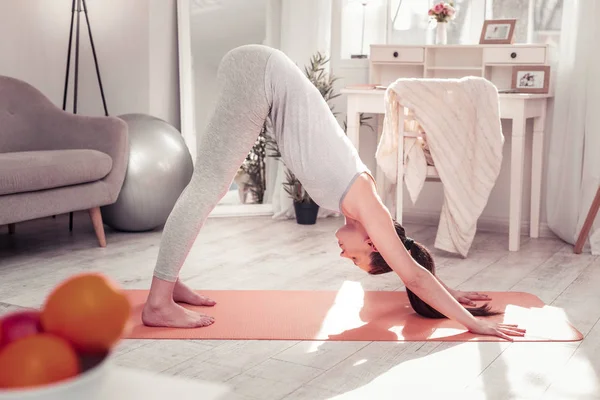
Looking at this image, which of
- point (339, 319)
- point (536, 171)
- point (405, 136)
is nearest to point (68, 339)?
point (339, 319)

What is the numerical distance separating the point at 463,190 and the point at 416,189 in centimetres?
23

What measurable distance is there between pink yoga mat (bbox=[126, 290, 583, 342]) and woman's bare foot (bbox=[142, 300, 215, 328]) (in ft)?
0.07

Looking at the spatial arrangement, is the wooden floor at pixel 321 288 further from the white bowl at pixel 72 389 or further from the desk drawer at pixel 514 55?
the white bowl at pixel 72 389

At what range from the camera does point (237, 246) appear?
3.72 meters

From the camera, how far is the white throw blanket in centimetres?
344

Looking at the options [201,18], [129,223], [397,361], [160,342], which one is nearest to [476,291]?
[397,361]

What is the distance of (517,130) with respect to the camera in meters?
3.67

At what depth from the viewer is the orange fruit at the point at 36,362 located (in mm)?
438

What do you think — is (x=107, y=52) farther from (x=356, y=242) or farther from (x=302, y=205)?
(x=356, y=242)

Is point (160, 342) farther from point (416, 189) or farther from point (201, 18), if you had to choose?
point (201, 18)

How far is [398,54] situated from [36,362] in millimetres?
3977

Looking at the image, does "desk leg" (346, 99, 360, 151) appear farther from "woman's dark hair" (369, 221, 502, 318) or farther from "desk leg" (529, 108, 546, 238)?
"woman's dark hair" (369, 221, 502, 318)

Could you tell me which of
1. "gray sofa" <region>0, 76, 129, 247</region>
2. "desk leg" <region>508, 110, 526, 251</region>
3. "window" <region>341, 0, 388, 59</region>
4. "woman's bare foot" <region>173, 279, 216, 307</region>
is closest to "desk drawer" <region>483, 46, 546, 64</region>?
"desk leg" <region>508, 110, 526, 251</region>

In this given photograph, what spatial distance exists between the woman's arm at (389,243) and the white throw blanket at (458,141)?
52.2 inches
